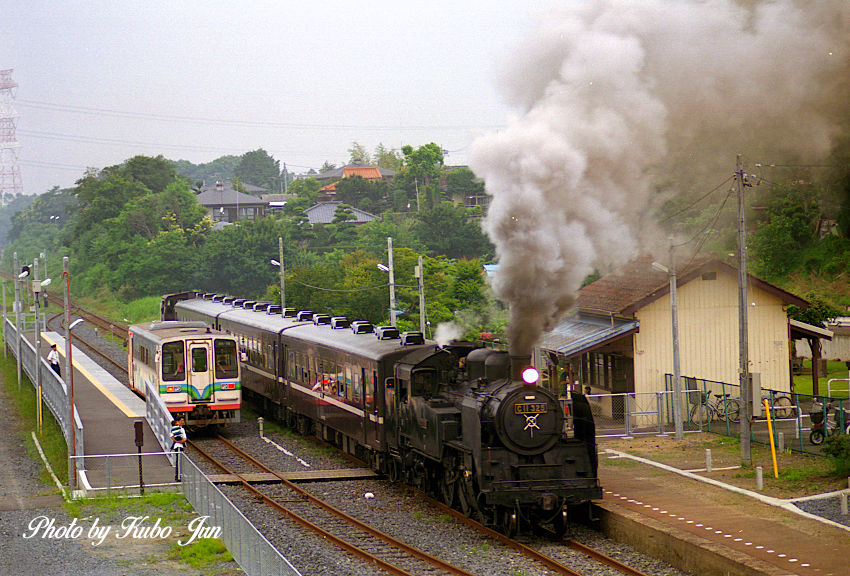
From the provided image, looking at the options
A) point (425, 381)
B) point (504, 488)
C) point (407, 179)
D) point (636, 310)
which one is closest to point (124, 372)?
point (636, 310)

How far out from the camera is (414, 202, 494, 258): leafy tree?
6306cm

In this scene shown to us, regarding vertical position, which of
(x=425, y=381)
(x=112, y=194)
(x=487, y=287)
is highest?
(x=112, y=194)

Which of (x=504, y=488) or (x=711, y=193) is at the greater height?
(x=711, y=193)

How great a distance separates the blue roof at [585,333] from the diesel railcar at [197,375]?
314 inches

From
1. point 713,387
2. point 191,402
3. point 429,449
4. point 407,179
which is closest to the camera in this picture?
point 429,449

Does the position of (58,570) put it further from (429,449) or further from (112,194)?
(112,194)

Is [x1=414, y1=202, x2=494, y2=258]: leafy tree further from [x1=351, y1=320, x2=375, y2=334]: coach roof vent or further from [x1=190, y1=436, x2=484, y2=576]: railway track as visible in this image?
[x1=190, y1=436, x2=484, y2=576]: railway track

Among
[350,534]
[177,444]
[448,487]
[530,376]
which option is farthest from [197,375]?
[530,376]

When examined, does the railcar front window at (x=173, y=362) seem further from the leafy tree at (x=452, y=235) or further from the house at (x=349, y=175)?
the house at (x=349, y=175)

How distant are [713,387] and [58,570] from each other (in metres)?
18.2

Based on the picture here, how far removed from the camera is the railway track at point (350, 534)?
1311 cm

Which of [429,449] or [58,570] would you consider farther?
[429,449]

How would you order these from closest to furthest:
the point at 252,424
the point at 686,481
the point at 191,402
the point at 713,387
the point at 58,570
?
the point at 58,570
the point at 686,481
the point at 191,402
the point at 713,387
the point at 252,424

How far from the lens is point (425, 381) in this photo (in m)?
16.4
